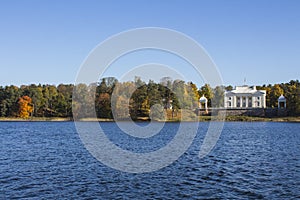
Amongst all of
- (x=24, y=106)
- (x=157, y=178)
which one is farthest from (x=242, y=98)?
(x=157, y=178)

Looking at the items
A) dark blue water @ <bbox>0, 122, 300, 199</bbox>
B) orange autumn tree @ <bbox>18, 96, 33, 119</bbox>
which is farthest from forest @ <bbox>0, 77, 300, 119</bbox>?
dark blue water @ <bbox>0, 122, 300, 199</bbox>

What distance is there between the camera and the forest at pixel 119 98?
386 ft

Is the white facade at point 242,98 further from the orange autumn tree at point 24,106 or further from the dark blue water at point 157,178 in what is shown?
the dark blue water at point 157,178

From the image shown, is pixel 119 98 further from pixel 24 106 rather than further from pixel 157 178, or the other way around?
pixel 157 178

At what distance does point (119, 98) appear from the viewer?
11988 centimetres

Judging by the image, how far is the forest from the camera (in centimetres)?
11753

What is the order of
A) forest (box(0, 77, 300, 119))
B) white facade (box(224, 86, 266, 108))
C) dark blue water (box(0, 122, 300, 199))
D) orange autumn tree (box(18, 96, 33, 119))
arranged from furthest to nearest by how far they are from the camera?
white facade (box(224, 86, 266, 108)) < orange autumn tree (box(18, 96, 33, 119)) < forest (box(0, 77, 300, 119)) < dark blue water (box(0, 122, 300, 199))

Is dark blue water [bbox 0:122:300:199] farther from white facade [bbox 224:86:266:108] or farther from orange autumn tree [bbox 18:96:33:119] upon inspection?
white facade [bbox 224:86:266:108]

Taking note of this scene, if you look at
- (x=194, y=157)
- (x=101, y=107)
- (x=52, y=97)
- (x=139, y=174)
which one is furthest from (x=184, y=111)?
(x=139, y=174)

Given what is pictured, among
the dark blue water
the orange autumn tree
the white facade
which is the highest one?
the white facade

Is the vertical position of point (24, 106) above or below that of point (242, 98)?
below

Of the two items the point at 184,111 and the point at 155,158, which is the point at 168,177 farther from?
the point at 184,111

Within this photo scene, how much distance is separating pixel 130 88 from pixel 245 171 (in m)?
96.1

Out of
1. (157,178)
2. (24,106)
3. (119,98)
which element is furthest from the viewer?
(24,106)
